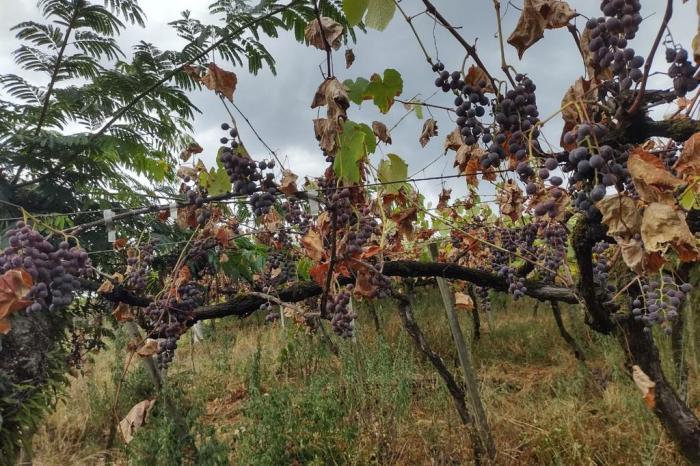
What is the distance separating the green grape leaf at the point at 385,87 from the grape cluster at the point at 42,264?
111cm

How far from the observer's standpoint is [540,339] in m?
7.30

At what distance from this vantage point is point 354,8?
1.04m

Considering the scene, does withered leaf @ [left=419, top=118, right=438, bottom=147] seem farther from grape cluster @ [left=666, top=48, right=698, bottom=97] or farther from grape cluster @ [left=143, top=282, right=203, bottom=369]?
grape cluster @ [left=143, top=282, right=203, bottom=369]

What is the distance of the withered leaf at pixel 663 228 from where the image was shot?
0.76m

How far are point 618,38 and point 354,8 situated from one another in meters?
0.58

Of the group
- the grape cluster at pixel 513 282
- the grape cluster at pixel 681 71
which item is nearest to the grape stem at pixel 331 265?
the grape cluster at pixel 681 71

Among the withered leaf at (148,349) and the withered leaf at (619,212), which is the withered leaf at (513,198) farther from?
the withered leaf at (148,349)

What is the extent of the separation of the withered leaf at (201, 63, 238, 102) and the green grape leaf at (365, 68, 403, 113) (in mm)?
445

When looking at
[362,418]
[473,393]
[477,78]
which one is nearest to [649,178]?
[477,78]

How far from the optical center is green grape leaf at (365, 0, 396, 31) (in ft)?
3.42

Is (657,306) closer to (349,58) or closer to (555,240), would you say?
(555,240)

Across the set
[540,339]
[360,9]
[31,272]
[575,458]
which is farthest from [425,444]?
[540,339]

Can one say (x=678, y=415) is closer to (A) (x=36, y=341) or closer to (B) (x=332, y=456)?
(B) (x=332, y=456)

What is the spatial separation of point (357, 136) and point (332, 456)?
9.00 feet
